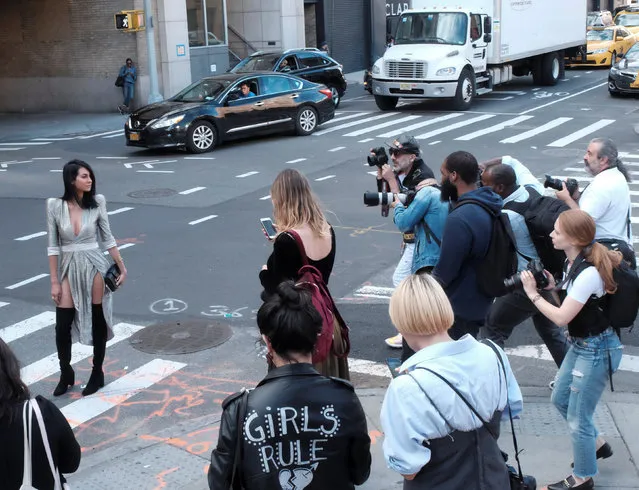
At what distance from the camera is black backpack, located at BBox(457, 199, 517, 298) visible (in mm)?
5621

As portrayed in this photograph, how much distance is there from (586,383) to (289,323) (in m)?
2.21

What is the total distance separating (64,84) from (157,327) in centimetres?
→ 2225

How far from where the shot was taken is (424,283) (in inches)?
138

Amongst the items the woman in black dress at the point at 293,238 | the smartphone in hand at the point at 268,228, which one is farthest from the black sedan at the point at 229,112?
the woman in black dress at the point at 293,238

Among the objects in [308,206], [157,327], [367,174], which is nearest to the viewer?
[308,206]

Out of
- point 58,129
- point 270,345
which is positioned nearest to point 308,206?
point 270,345

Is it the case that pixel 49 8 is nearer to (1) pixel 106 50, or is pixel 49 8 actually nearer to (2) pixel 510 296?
(1) pixel 106 50

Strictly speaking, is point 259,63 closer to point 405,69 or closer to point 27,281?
point 405,69

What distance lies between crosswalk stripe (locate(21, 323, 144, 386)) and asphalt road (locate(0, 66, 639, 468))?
0.04 metres

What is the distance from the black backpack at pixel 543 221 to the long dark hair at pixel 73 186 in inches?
122

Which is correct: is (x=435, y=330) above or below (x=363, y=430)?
above

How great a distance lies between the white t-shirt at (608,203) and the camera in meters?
6.14

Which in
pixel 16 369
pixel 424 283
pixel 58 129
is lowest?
pixel 58 129

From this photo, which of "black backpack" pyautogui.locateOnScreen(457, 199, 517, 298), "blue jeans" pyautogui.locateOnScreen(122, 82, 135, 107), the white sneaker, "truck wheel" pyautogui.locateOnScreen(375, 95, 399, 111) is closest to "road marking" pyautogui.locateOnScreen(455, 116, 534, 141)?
"truck wheel" pyautogui.locateOnScreen(375, 95, 399, 111)
